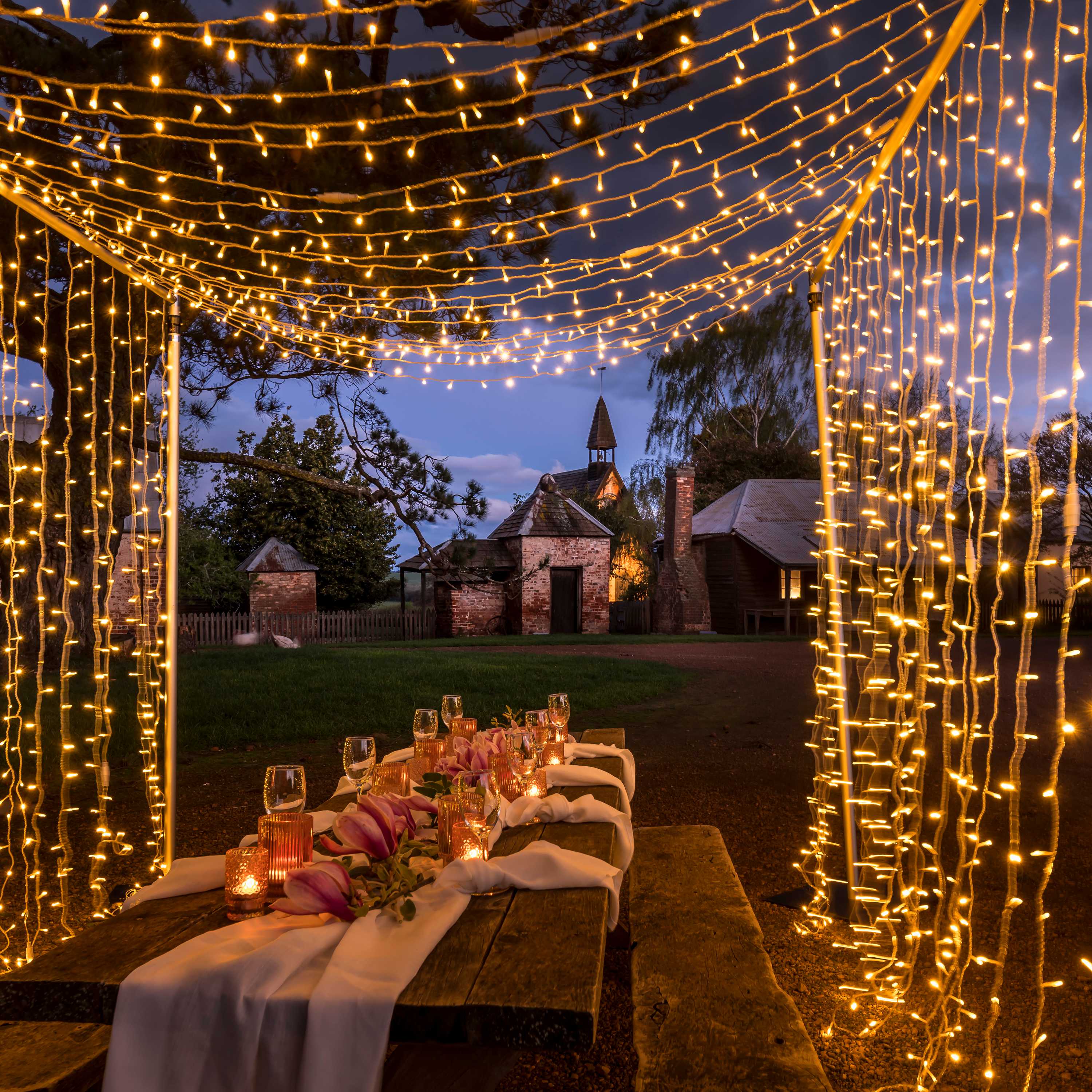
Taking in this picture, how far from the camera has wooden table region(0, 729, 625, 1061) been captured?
1.36 meters

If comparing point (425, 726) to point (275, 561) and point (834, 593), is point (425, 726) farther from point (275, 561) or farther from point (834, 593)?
point (275, 561)

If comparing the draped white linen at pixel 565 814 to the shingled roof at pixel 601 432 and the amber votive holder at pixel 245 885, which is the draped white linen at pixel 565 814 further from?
the shingled roof at pixel 601 432

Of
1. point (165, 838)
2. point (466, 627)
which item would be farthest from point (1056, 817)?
point (466, 627)

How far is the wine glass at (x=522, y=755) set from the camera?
8.36ft

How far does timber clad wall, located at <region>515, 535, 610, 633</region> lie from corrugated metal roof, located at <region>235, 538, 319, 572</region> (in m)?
5.79

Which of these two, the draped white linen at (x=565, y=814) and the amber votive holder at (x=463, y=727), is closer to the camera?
the draped white linen at (x=565, y=814)

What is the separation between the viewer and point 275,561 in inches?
795

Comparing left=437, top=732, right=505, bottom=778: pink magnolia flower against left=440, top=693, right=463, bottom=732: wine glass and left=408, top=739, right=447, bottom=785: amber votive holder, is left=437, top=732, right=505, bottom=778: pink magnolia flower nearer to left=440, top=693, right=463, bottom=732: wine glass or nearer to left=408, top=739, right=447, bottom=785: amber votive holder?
left=408, top=739, right=447, bottom=785: amber votive holder

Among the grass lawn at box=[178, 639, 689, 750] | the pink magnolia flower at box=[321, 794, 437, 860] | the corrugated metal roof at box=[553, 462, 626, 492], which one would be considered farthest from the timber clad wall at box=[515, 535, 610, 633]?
the pink magnolia flower at box=[321, 794, 437, 860]

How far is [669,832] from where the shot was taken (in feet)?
10.5

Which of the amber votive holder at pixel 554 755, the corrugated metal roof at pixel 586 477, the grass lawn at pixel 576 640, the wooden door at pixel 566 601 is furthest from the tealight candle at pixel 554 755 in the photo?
the corrugated metal roof at pixel 586 477

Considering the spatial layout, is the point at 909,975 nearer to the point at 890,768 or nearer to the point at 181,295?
the point at 890,768

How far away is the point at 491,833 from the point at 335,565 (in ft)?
68.8

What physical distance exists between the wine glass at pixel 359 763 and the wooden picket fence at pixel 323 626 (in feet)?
50.8
